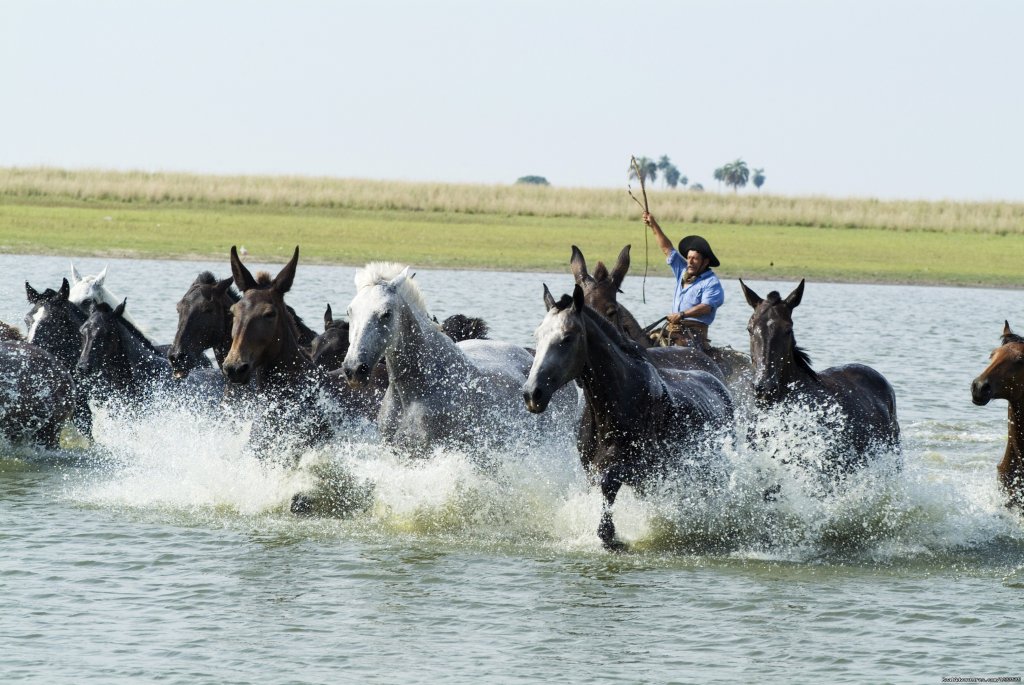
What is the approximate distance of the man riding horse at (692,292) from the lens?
1280 cm

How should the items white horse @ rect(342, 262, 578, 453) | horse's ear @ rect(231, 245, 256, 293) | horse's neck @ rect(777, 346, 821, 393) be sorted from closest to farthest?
white horse @ rect(342, 262, 578, 453) < horse's neck @ rect(777, 346, 821, 393) < horse's ear @ rect(231, 245, 256, 293)

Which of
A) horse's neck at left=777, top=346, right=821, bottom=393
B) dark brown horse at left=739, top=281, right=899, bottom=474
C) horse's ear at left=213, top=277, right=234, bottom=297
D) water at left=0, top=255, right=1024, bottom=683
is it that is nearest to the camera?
water at left=0, top=255, right=1024, bottom=683

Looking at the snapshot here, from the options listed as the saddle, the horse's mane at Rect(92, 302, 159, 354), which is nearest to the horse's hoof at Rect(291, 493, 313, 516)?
the horse's mane at Rect(92, 302, 159, 354)

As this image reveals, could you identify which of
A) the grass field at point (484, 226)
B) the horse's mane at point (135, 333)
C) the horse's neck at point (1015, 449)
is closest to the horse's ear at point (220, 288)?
the horse's mane at point (135, 333)

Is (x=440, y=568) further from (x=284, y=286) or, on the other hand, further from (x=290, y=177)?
(x=290, y=177)

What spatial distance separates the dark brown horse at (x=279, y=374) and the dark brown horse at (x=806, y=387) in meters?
2.65

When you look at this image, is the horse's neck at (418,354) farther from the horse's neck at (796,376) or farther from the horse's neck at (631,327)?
the horse's neck at (631,327)

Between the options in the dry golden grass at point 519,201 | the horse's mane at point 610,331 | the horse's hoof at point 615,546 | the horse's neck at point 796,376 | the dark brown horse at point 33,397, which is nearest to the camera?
the horse's mane at point 610,331

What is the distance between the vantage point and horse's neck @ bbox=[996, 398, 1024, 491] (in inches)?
389

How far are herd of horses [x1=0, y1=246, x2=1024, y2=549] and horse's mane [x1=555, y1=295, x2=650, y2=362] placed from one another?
0.04ft

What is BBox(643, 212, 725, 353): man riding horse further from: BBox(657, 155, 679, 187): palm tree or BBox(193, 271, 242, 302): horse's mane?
BBox(657, 155, 679, 187): palm tree

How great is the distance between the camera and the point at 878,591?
8.42 meters

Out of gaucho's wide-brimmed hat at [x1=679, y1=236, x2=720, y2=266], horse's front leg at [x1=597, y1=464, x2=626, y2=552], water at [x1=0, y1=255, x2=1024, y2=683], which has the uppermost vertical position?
gaucho's wide-brimmed hat at [x1=679, y1=236, x2=720, y2=266]

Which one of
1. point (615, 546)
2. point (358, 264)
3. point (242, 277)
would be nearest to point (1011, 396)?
point (615, 546)
